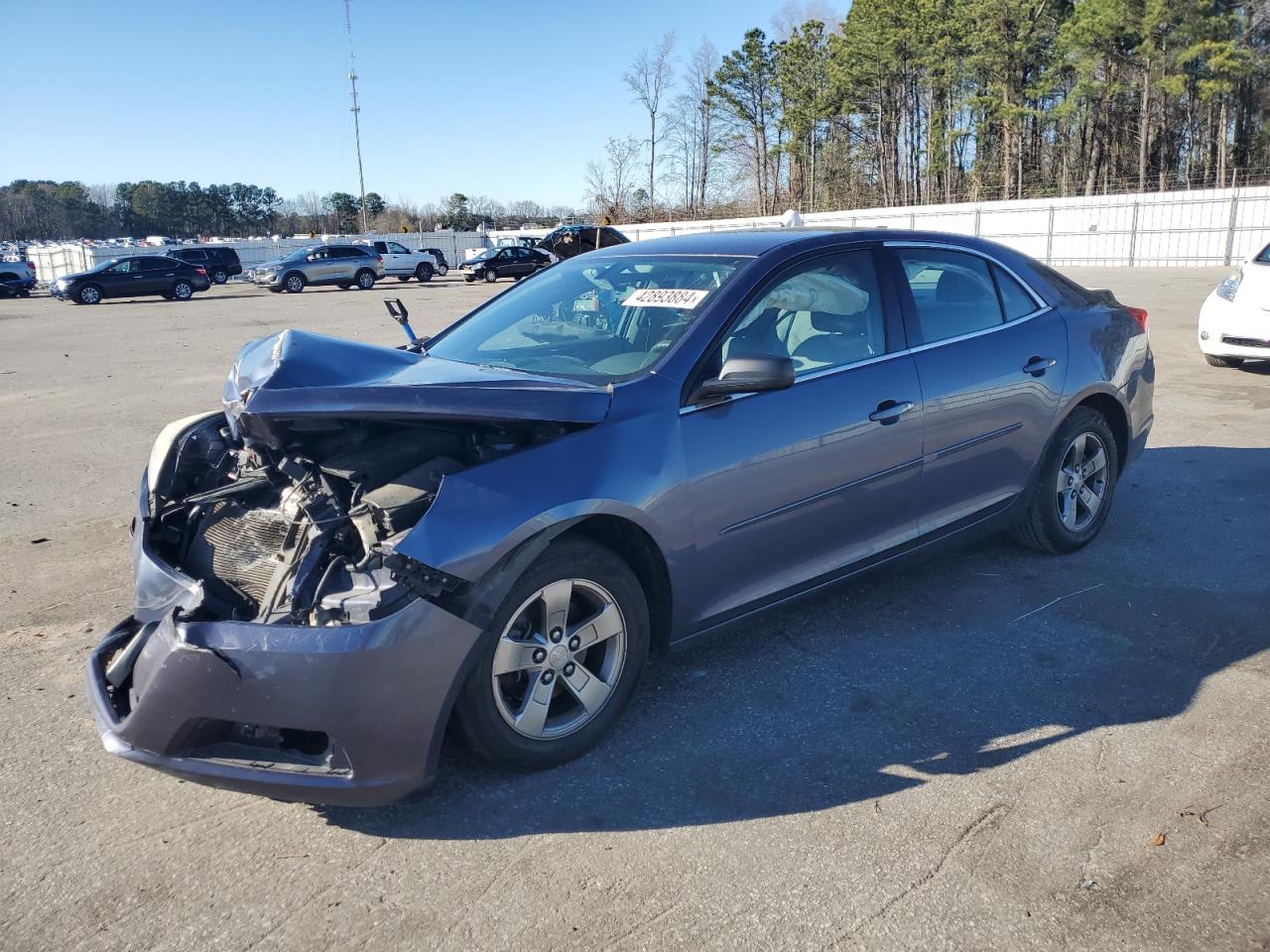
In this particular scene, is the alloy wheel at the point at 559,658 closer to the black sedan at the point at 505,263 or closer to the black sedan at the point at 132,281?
the black sedan at the point at 132,281

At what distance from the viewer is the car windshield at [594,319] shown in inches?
144

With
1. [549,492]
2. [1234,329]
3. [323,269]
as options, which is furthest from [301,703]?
[323,269]

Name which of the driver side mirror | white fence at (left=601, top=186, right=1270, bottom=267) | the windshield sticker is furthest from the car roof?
white fence at (left=601, top=186, right=1270, bottom=267)

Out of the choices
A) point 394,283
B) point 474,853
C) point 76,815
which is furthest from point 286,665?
point 394,283

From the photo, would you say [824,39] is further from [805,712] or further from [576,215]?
[805,712]

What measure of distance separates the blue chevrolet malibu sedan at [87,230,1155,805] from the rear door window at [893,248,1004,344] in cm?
2

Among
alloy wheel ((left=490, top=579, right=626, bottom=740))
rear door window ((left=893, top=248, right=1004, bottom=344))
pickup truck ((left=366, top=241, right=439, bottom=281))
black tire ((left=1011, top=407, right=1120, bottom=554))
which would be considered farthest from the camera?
pickup truck ((left=366, top=241, right=439, bottom=281))

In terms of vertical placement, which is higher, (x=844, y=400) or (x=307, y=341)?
(x=307, y=341)

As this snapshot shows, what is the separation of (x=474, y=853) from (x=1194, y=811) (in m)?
2.14

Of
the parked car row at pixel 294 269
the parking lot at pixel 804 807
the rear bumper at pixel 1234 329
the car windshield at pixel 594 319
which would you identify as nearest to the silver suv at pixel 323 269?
the parked car row at pixel 294 269

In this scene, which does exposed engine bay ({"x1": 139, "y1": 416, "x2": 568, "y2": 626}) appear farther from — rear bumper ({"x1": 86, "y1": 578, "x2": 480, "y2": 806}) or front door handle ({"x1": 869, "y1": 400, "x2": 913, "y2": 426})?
front door handle ({"x1": 869, "y1": 400, "x2": 913, "y2": 426})

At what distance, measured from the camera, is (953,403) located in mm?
4203

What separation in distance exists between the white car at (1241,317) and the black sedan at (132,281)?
1189 inches

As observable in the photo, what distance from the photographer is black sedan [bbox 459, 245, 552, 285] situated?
3897cm
